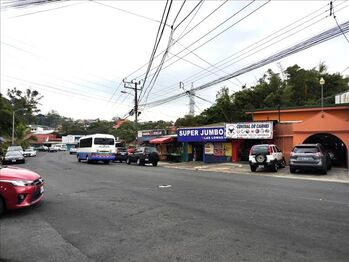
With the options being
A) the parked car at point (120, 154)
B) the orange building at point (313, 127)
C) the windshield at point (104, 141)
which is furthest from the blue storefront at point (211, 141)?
the windshield at point (104, 141)

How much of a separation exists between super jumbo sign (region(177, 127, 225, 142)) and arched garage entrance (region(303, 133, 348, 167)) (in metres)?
7.47

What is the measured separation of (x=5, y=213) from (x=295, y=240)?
22.0 ft

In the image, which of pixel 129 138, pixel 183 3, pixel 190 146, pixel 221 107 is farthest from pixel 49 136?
pixel 183 3

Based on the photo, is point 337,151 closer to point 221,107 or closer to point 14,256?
point 221,107

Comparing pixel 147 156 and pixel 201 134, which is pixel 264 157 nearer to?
pixel 201 134

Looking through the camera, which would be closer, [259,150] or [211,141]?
[259,150]

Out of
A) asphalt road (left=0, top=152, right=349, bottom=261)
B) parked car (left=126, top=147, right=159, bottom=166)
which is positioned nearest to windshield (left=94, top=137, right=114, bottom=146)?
parked car (left=126, top=147, right=159, bottom=166)

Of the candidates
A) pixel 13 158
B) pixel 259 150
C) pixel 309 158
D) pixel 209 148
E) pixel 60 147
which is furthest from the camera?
pixel 60 147

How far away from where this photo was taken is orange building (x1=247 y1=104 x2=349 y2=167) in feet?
78.3

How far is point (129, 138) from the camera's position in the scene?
63062 millimetres

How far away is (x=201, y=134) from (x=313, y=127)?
10929 millimetres

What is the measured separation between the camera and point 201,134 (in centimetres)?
3241

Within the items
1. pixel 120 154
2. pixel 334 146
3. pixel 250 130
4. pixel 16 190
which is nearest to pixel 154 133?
pixel 120 154

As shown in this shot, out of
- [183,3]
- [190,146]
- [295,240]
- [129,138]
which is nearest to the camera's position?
[295,240]
